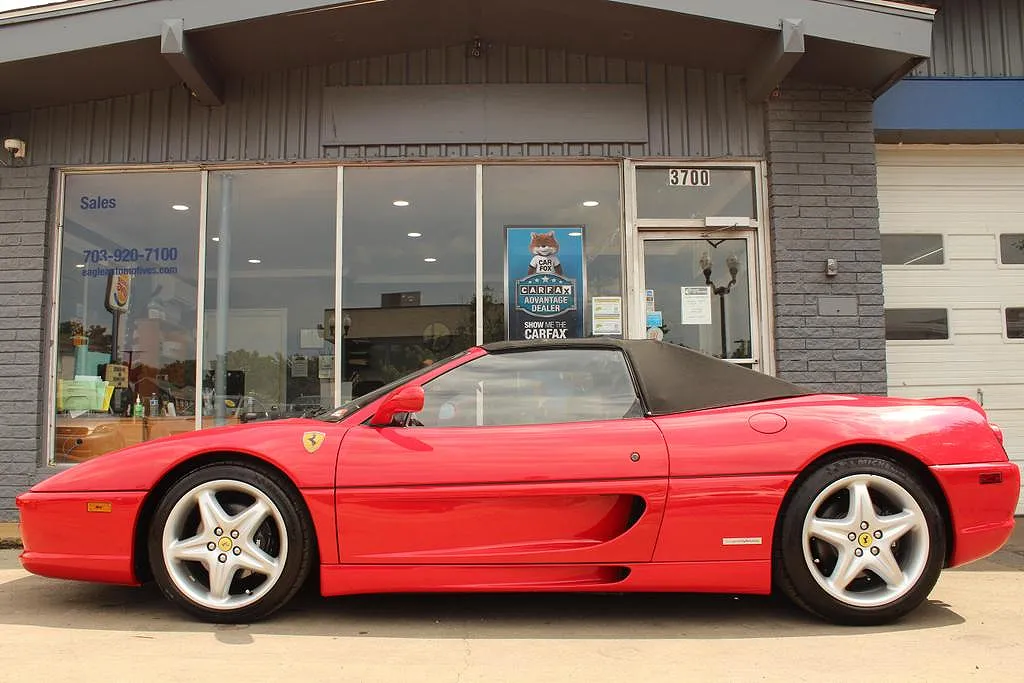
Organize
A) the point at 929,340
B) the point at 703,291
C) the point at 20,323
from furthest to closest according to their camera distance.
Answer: the point at 929,340 → the point at 703,291 → the point at 20,323

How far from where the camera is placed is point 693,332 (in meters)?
6.09

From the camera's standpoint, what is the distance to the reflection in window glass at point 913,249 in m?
6.41

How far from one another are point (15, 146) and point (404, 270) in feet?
11.0

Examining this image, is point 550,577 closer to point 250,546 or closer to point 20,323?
point 250,546

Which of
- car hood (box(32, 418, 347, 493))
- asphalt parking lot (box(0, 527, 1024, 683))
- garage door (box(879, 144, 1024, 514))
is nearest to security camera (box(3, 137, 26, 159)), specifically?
asphalt parking lot (box(0, 527, 1024, 683))

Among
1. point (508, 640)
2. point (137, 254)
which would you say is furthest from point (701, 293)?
point (137, 254)

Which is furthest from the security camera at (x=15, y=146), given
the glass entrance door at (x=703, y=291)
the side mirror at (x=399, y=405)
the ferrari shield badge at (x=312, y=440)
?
the glass entrance door at (x=703, y=291)

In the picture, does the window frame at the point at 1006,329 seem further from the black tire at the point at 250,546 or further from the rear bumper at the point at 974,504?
the black tire at the point at 250,546

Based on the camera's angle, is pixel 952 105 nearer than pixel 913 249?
Yes

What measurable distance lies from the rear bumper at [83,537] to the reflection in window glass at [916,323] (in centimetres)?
594

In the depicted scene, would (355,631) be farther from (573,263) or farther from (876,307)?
(876,307)

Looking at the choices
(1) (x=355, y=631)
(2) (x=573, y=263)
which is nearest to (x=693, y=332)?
(2) (x=573, y=263)

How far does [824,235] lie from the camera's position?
5.96m

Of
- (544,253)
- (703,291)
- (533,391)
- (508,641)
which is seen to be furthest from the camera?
(544,253)
